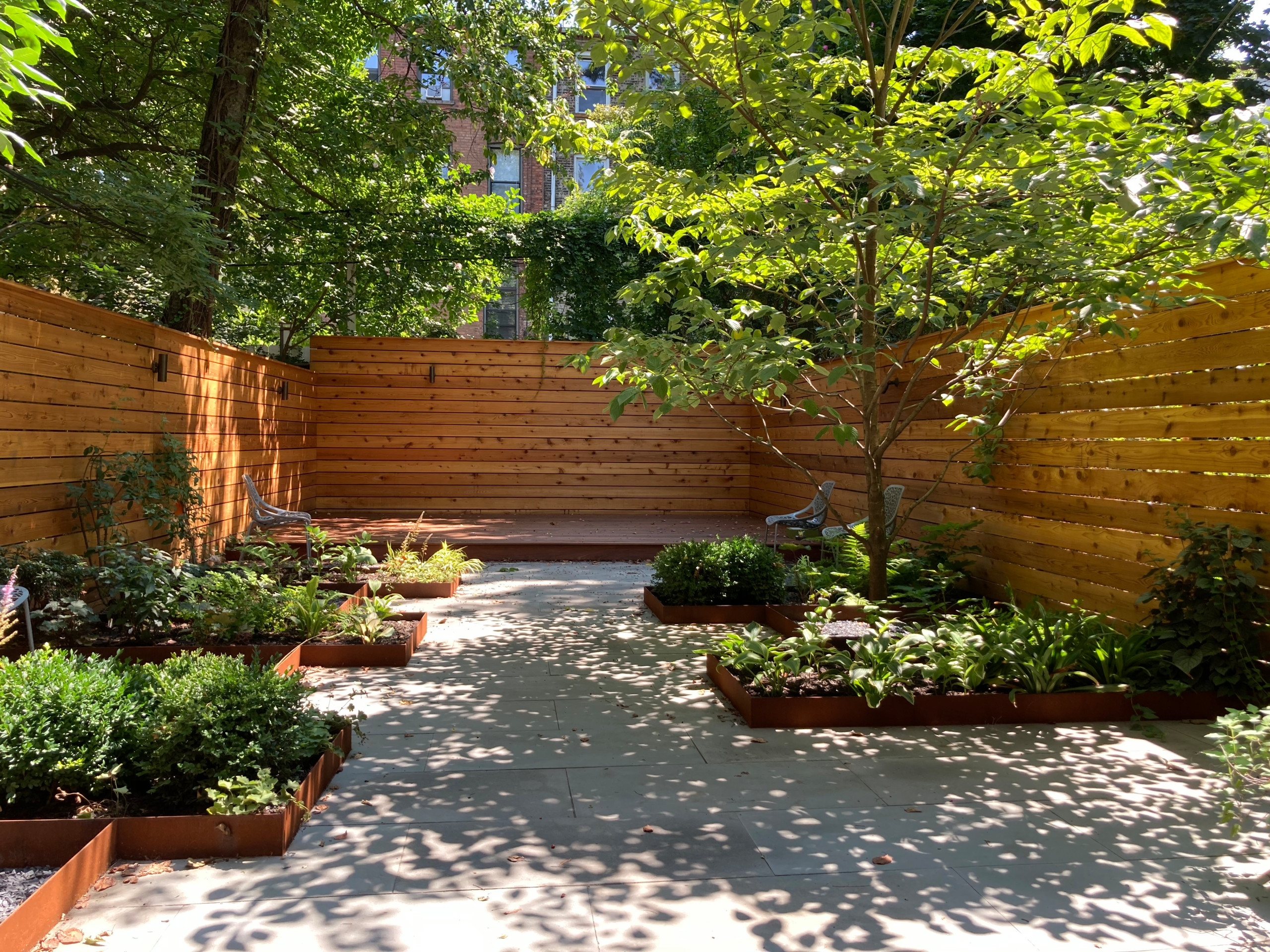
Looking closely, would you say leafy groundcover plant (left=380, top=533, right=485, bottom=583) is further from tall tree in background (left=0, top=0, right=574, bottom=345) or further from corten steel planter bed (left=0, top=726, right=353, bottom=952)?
corten steel planter bed (left=0, top=726, right=353, bottom=952)

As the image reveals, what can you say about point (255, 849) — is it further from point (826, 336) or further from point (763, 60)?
point (763, 60)

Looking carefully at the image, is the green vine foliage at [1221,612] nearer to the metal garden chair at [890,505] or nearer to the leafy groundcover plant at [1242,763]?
the leafy groundcover plant at [1242,763]

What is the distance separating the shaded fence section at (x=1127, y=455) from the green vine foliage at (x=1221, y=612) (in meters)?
0.18

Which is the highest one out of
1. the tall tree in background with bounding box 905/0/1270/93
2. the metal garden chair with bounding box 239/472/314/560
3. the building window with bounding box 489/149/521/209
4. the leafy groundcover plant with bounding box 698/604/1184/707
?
the building window with bounding box 489/149/521/209

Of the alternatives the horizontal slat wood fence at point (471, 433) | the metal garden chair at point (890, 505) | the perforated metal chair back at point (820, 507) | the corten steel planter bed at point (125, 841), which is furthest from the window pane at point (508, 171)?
the corten steel planter bed at point (125, 841)

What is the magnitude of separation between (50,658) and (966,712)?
3.66 meters

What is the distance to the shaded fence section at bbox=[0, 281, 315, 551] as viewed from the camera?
15.1ft

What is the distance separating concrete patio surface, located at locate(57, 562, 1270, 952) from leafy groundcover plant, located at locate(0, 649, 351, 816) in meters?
0.29

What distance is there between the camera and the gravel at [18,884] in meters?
2.22

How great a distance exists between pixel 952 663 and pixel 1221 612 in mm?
1211

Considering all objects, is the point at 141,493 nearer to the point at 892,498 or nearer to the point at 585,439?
the point at 892,498

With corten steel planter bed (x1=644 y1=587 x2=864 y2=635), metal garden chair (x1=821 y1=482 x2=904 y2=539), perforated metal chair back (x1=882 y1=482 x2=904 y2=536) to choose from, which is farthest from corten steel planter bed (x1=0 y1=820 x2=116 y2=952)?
perforated metal chair back (x1=882 y1=482 x2=904 y2=536)

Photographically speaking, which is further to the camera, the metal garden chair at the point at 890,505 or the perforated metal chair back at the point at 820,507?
the perforated metal chair back at the point at 820,507

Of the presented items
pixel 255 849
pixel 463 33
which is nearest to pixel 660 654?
pixel 255 849
